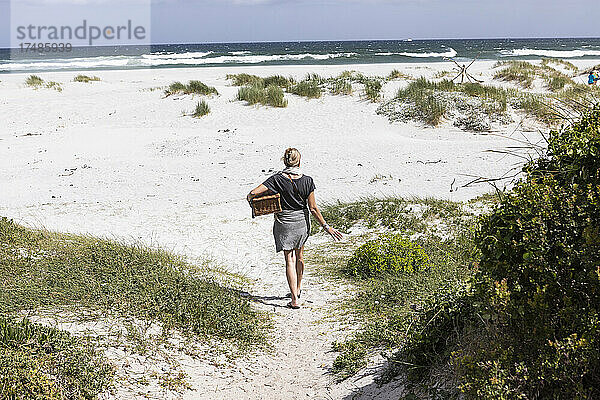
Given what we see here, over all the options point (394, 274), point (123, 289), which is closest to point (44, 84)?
point (123, 289)

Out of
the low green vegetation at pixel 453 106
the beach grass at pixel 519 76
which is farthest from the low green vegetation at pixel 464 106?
the beach grass at pixel 519 76

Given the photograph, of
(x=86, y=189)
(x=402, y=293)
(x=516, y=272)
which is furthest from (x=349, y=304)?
(x=86, y=189)

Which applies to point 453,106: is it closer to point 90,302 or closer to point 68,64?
point 90,302

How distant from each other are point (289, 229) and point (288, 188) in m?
0.46

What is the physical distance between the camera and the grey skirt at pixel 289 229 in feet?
20.2

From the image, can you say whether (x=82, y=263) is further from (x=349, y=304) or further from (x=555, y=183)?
(x=555, y=183)

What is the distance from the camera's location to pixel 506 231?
304 centimetres

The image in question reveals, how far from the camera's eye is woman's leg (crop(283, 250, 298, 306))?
6.20 meters

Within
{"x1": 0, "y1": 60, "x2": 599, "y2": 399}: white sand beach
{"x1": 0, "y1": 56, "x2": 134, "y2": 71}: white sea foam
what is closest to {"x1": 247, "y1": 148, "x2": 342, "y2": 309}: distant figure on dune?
{"x1": 0, "y1": 60, "x2": 599, "y2": 399}: white sand beach

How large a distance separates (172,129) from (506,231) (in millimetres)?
17077

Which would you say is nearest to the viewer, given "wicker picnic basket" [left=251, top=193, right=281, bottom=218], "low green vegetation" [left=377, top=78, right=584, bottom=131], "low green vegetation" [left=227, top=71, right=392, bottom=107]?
"wicker picnic basket" [left=251, top=193, right=281, bottom=218]

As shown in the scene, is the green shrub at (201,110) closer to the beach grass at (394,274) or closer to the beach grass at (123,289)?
the beach grass at (394,274)

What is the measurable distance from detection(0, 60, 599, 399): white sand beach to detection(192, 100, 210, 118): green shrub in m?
0.21

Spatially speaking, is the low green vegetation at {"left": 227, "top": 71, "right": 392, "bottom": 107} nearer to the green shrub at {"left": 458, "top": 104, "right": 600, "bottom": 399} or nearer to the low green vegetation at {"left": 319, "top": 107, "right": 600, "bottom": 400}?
the low green vegetation at {"left": 319, "top": 107, "right": 600, "bottom": 400}
